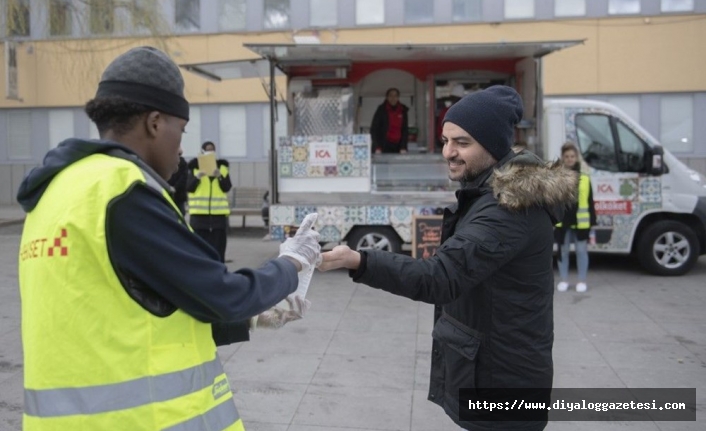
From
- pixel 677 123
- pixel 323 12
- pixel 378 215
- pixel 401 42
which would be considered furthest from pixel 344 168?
pixel 677 123

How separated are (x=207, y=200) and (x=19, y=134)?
55.9ft

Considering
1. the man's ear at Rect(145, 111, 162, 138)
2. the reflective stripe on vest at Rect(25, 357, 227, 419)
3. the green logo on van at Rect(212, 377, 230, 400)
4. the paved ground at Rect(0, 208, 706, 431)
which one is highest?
the man's ear at Rect(145, 111, 162, 138)

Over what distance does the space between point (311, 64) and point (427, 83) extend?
2160 millimetres

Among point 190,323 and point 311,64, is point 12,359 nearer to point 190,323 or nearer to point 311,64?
point 190,323

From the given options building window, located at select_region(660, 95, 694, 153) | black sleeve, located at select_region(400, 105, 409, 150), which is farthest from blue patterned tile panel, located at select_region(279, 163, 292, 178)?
building window, located at select_region(660, 95, 694, 153)

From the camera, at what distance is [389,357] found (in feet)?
19.2

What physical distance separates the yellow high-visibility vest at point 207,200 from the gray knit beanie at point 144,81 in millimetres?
7410

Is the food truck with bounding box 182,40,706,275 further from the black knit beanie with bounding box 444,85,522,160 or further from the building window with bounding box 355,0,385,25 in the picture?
the building window with bounding box 355,0,385,25

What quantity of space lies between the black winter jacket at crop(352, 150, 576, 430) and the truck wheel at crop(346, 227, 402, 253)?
22.9 feet

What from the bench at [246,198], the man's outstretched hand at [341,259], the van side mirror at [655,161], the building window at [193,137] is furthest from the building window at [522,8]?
the man's outstretched hand at [341,259]

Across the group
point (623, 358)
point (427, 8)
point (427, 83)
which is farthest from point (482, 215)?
point (427, 8)

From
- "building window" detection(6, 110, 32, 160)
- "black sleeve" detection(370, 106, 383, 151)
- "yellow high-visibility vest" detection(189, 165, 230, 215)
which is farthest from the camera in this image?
"building window" detection(6, 110, 32, 160)

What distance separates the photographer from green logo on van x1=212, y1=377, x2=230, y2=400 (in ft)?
5.82

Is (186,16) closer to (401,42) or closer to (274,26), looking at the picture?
(274,26)
